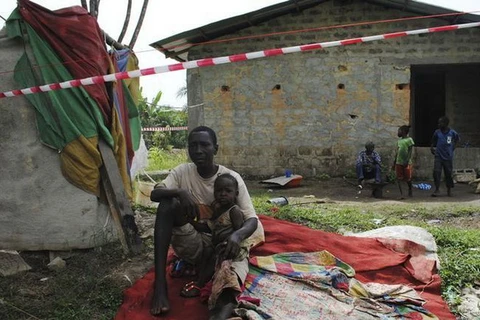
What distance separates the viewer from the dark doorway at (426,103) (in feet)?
42.0

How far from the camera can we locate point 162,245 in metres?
2.99

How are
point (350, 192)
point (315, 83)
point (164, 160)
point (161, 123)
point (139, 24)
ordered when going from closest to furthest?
point (350, 192) < point (315, 83) < point (139, 24) < point (164, 160) < point (161, 123)

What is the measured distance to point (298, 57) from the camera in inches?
408

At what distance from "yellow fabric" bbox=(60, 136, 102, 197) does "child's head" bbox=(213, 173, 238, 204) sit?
4.64 ft

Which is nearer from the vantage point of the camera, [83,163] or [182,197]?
[182,197]

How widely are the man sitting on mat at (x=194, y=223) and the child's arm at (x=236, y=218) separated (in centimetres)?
3

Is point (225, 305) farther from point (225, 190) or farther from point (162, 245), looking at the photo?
point (225, 190)

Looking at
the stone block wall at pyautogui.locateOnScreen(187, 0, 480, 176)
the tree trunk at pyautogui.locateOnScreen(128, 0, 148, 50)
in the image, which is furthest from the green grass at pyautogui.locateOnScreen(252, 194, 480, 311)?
the tree trunk at pyautogui.locateOnScreen(128, 0, 148, 50)

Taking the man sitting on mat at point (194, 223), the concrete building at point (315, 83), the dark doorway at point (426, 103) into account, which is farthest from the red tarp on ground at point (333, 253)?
the dark doorway at point (426, 103)

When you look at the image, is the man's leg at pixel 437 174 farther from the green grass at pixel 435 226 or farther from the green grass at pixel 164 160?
the green grass at pixel 164 160

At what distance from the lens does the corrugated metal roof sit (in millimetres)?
9453

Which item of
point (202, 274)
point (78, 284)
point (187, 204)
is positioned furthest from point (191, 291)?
point (78, 284)

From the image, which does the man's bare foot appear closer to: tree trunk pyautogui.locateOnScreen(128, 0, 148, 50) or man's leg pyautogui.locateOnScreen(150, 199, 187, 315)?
man's leg pyautogui.locateOnScreen(150, 199, 187, 315)

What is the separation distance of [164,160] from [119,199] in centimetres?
1278
